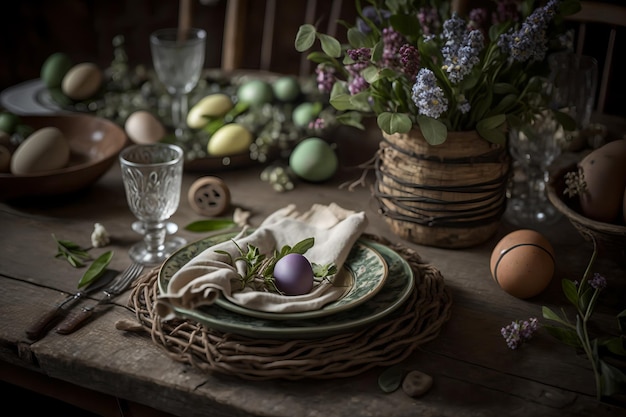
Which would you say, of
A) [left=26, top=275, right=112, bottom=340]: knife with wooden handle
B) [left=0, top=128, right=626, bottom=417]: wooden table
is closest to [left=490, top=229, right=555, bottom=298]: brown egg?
[left=0, top=128, right=626, bottom=417]: wooden table

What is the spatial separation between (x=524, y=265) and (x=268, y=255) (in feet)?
1.17

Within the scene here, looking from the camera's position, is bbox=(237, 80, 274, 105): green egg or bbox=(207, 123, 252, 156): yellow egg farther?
bbox=(237, 80, 274, 105): green egg

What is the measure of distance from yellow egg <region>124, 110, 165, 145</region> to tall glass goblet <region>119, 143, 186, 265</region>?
Answer: 0.93ft

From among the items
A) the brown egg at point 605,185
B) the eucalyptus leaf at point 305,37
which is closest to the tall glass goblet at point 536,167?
the brown egg at point 605,185

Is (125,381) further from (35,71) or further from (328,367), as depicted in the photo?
(35,71)

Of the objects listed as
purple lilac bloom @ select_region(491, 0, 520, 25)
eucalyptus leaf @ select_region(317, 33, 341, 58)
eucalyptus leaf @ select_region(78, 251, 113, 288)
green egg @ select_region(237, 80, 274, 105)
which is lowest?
eucalyptus leaf @ select_region(78, 251, 113, 288)

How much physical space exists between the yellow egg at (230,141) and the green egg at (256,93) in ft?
0.54

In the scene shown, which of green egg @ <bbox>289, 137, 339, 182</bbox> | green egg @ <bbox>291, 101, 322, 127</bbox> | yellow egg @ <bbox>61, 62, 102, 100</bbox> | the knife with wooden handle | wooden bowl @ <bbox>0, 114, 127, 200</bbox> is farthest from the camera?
yellow egg @ <bbox>61, 62, 102, 100</bbox>

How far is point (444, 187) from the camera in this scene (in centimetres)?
106

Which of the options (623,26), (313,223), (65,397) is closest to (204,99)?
(313,223)

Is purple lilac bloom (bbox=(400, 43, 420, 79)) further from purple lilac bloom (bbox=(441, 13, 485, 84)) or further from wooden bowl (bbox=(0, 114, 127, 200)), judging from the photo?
wooden bowl (bbox=(0, 114, 127, 200))

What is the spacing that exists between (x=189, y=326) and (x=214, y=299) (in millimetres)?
74

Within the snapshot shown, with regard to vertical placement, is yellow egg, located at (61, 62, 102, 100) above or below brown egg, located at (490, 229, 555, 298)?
above

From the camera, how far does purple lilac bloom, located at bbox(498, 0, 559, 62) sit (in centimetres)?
96
